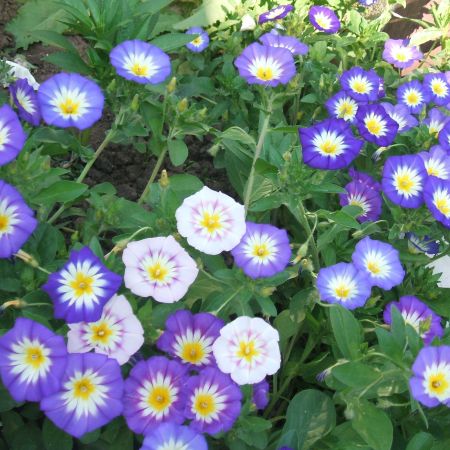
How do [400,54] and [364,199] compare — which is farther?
[400,54]

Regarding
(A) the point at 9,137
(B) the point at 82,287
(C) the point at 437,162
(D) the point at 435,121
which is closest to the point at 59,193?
(A) the point at 9,137

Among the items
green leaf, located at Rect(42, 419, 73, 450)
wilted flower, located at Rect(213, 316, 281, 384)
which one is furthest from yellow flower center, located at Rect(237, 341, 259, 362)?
green leaf, located at Rect(42, 419, 73, 450)

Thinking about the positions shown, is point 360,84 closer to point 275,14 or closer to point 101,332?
point 275,14

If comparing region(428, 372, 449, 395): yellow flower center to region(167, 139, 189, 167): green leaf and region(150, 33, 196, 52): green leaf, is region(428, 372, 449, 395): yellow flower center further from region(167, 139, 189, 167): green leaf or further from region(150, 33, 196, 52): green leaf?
→ region(150, 33, 196, 52): green leaf

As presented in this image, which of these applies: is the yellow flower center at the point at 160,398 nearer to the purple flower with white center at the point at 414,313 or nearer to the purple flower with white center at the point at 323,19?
the purple flower with white center at the point at 414,313

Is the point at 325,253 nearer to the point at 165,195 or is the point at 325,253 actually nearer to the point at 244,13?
the point at 165,195
